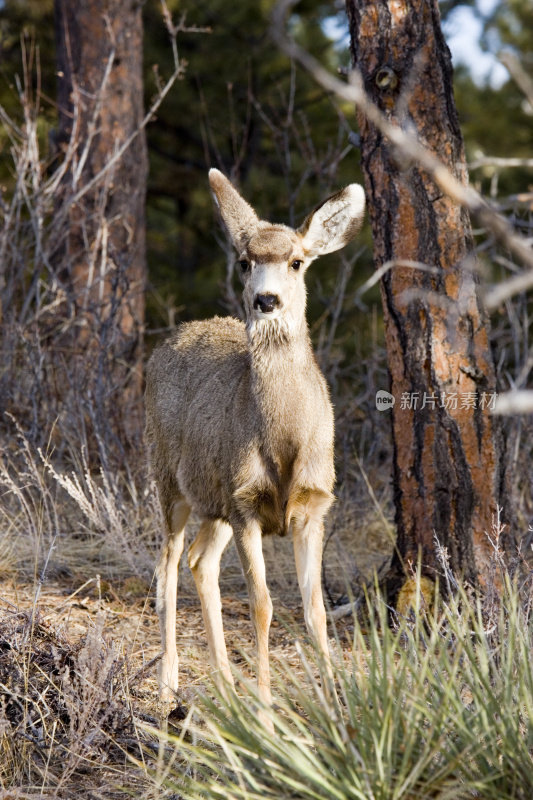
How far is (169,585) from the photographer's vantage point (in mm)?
5102

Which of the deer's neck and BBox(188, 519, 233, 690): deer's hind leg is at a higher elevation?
the deer's neck

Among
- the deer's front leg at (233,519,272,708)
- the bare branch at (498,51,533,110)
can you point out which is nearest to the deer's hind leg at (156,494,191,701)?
the deer's front leg at (233,519,272,708)

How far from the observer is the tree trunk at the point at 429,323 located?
16.3 feet

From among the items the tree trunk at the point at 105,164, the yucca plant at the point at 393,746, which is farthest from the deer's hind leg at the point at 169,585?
the tree trunk at the point at 105,164

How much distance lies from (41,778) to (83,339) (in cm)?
538

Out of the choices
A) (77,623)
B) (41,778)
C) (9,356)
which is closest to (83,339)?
(9,356)

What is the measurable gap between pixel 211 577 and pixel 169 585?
0.23 metres

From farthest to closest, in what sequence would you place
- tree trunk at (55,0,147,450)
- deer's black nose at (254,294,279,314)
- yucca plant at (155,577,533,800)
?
tree trunk at (55,0,147,450)
deer's black nose at (254,294,279,314)
yucca plant at (155,577,533,800)

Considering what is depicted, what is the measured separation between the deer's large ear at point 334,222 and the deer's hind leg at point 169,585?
4.97ft

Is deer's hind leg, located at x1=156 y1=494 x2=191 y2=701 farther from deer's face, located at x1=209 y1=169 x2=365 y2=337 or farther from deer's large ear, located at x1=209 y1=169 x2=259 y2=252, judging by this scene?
deer's large ear, located at x1=209 y1=169 x2=259 y2=252

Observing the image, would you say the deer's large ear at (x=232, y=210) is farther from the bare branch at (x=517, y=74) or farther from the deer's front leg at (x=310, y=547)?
the bare branch at (x=517, y=74)

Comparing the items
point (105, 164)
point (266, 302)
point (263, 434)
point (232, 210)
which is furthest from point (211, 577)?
point (105, 164)

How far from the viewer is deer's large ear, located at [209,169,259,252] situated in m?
4.85

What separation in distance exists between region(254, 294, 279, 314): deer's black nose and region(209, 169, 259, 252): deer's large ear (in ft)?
2.03
